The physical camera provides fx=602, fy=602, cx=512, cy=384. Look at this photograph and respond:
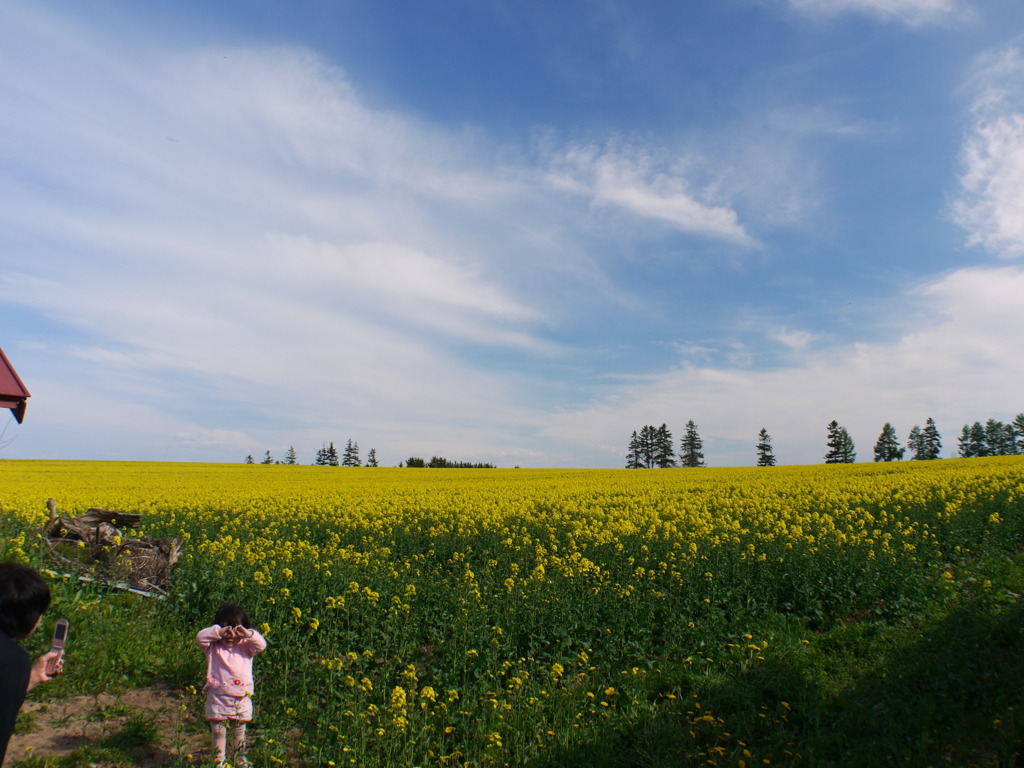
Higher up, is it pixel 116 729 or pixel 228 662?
pixel 228 662

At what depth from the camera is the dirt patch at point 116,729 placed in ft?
16.4

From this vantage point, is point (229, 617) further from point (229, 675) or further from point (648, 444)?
point (648, 444)

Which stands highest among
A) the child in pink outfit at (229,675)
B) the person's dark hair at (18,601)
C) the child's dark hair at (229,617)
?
the person's dark hair at (18,601)

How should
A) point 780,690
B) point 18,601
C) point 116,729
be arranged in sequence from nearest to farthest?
point 18,601 < point 116,729 < point 780,690

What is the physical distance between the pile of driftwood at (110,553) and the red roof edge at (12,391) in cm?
255

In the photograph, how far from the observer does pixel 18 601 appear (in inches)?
120

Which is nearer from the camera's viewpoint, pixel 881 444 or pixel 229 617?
pixel 229 617

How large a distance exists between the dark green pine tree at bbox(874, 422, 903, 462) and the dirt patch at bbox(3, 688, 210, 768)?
95.5m

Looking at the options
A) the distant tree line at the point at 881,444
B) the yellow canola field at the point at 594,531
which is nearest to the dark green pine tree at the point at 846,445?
the distant tree line at the point at 881,444

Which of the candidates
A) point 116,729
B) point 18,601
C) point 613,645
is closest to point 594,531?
point 613,645

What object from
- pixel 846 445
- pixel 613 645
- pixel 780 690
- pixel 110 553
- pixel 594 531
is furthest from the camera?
pixel 846 445

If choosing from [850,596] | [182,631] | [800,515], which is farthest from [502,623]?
[800,515]

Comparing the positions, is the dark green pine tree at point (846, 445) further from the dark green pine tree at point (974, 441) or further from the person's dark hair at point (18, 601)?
the person's dark hair at point (18, 601)

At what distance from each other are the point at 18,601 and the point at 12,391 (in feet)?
18.4
